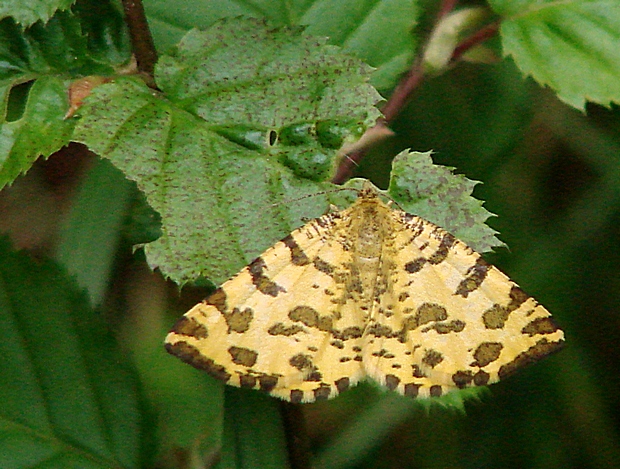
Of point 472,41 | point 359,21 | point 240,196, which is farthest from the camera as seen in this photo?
point 359,21

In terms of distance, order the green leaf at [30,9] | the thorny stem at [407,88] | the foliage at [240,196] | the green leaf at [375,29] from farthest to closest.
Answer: the green leaf at [375,29] → the thorny stem at [407,88] → the foliage at [240,196] → the green leaf at [30,9]

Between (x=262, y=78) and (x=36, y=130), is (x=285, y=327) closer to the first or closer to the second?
(x=262, y=78)

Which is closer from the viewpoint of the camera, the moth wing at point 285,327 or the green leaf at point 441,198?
the moth wing at point 285,327

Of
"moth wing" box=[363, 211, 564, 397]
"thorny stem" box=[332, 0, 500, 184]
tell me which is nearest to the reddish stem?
"thorny stem" box=[332, 0, 500, 184]

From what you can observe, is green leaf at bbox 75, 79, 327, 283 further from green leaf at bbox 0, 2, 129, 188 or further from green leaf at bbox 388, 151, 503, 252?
green leaf at bbox 388, 151, 503, 252

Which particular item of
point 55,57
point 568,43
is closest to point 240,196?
point 55,57

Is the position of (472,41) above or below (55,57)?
above

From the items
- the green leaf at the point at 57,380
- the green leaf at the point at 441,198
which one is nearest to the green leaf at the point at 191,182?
the green leaf at the point at 441,198

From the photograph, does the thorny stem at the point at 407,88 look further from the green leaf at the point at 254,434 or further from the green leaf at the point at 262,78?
the green leaf at the point at 254,434
